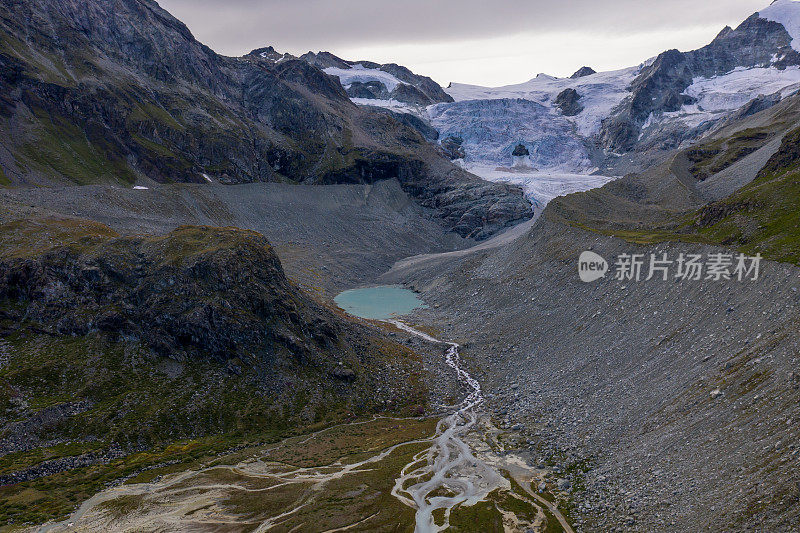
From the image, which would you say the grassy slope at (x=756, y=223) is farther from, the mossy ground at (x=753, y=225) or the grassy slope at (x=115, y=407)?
the grassy slope at (x=115, y=407)

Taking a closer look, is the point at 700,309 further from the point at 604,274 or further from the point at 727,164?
the point at 727,164

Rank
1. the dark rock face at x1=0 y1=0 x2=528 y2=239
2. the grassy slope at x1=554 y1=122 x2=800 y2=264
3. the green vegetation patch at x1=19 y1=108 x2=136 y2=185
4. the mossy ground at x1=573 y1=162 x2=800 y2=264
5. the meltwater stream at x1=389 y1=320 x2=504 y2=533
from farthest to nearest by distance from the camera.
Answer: the dark rock face at x1=0 y1=0 x2=528 y2=239, the green vegetation patch at x1=19 y1=108 x2=136 y2=185, the grassy slope at x1=554 y1=122 x2=800 y2=264, the mossy ground at x1=573 y1=162 x2=800 y2=264, the meltwater stream at x1=389 y1=320 x2=504 y2=533

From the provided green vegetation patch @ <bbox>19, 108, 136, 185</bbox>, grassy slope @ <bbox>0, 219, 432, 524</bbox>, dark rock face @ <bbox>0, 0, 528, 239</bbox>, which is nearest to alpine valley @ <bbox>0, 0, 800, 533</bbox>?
grassy slope @ <bbox>0, 219, 432, 524</bbox>

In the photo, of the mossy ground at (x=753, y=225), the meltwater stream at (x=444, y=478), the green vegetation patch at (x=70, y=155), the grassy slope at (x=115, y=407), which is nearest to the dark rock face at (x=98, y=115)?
the green vegetation patch at (x=70, y=155)

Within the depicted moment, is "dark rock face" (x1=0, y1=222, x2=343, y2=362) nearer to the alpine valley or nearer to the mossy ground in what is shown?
the alpine valley

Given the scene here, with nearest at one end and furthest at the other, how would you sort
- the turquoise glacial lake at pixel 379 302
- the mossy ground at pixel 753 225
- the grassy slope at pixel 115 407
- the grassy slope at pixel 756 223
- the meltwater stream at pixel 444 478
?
the meltwater stream at pixel 444 478, the grassy slope at pixel 115 407, the mossy ground at pixel 753 225, the grassy slope at pixel 756 223, the turquoise glacial lake at pixel 379 302

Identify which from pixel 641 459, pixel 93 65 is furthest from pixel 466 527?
pixel 93 65

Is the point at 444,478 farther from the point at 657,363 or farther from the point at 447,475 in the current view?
the point at 657,363

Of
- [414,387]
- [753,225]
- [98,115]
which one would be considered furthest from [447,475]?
[98,115]

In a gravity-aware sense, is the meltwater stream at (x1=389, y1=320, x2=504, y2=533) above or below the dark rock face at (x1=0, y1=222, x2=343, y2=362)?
below
